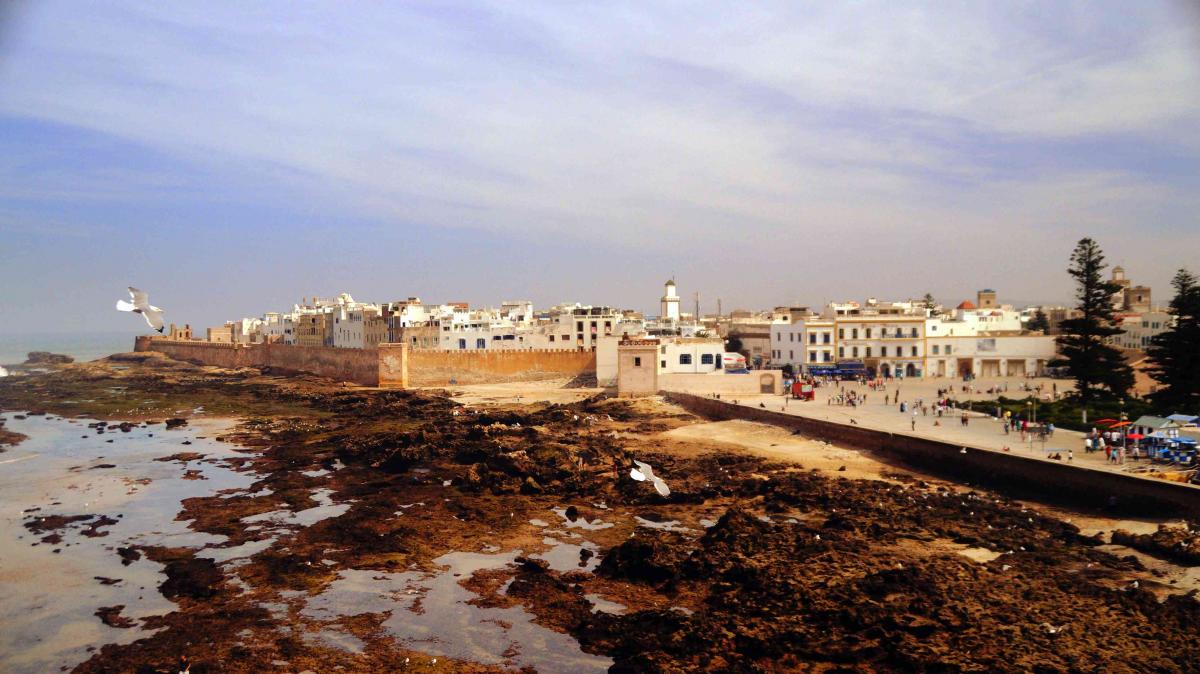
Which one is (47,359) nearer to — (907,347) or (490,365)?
(490,365)

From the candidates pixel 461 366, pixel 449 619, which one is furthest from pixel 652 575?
pixel 461 366

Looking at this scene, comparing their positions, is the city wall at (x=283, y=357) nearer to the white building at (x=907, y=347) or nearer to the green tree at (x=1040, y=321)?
the white building at (x=907, y=347)

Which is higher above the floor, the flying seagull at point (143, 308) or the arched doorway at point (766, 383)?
the flying seagull at point (143, 308)

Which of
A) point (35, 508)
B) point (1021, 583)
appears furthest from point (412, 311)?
point (1021, 583)

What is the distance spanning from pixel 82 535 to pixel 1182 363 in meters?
31.7

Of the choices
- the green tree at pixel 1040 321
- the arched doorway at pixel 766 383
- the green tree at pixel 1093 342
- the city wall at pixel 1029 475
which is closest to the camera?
the city wall at pixel 1029 475

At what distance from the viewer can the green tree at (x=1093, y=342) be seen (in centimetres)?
3077

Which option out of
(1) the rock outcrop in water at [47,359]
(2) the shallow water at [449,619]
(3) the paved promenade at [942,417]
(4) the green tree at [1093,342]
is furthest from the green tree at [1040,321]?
(1) the rock outcrop in water at [47,359]

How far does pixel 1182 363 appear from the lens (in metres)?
24.9

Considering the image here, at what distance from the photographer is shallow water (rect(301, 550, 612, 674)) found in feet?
36.0

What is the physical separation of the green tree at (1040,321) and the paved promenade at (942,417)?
23996mm

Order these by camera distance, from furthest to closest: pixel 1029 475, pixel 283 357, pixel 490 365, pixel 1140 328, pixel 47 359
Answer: pixel 47 359
pixel 283 357
pixel 490 365
pixel 1140 328
pixel 1029 475

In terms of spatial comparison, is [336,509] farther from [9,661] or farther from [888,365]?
[888,365]

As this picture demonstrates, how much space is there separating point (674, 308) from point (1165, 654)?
192 feet
